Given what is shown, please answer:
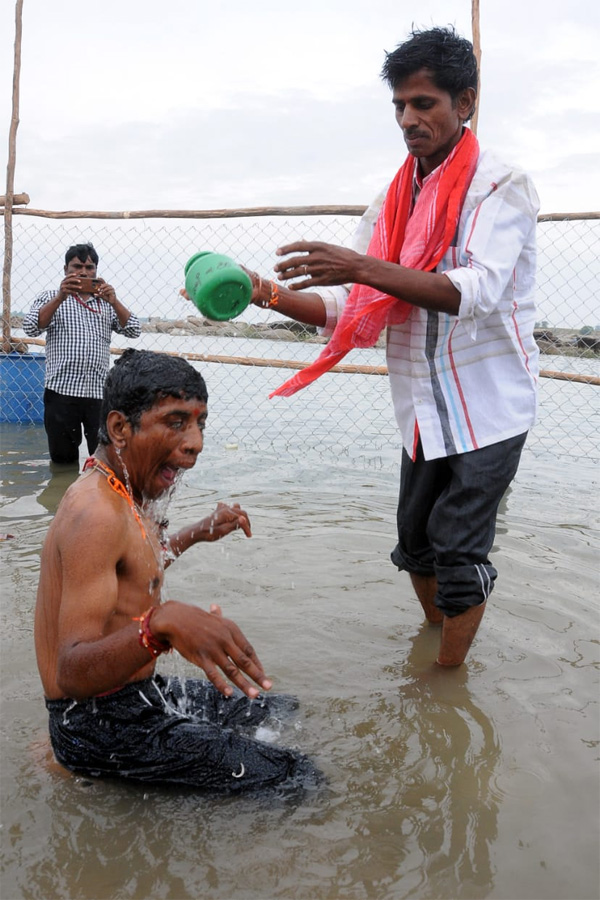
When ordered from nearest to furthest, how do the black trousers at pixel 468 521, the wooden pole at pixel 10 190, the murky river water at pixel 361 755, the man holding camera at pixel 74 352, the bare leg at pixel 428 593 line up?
the murky river water at pixel 361 755 < the black trousers at pixel 468 521 < the bare leg at pixel 428 593 < the man holding camera at pixel 74 352 < the wooden pole at pixel 10 190

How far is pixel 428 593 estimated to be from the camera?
3340 millimetres

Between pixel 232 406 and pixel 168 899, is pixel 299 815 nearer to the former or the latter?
pixel 168 899

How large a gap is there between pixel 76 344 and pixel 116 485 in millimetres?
4282

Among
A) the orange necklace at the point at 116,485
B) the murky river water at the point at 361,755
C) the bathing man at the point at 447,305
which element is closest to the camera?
the murky river water at the point at 361,755

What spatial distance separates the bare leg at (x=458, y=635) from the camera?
285 cm

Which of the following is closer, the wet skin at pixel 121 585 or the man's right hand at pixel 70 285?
the wet skin at pixel 121 585

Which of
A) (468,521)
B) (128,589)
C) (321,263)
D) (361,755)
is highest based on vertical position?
(321,263)

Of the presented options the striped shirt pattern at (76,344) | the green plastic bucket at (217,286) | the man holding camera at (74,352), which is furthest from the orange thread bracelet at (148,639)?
the striped shirt pattern at (76,344)

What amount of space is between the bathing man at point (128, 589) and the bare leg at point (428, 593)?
1123mm

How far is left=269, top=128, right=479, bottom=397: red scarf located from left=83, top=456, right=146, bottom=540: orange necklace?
0.92m

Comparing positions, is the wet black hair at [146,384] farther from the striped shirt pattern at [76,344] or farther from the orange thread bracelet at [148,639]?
the striped shirt pattern at [76,344]

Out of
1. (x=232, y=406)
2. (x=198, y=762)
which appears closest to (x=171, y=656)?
(x=198, y=762)

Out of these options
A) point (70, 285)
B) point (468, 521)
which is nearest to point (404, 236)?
point (468, 521)

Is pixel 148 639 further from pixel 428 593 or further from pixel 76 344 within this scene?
pixel 76 344
